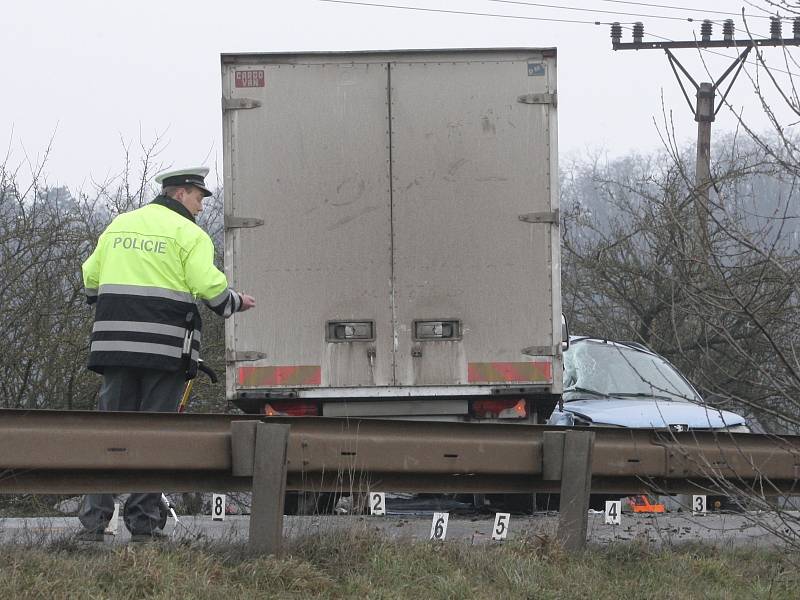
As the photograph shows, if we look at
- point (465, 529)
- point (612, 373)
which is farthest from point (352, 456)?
point (612, 373)

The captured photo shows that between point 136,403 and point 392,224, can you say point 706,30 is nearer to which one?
point 392,224

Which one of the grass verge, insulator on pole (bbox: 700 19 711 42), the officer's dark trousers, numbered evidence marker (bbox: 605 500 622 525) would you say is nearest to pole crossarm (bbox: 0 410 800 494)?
the grass verge

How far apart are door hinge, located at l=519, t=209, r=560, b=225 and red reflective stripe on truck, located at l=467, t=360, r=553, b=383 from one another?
1007 millimetres

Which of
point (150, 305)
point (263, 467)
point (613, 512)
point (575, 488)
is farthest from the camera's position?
point (613, 512)

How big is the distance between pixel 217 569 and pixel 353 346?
3970 mm

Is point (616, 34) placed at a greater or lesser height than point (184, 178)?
greater

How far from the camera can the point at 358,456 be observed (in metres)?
6.28

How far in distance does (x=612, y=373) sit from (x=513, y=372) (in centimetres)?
306

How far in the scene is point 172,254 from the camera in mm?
6938

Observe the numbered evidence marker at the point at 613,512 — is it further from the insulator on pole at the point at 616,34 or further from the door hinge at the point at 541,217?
the insulator on pole at the point at 616,34

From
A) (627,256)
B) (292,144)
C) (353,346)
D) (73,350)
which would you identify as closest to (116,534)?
(353,346)

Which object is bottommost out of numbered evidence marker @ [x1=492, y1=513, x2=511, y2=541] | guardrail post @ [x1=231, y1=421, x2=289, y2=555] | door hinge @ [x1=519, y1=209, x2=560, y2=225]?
numbered evidence marker @ [x1=492, y1=513, x2=511, y2=541]

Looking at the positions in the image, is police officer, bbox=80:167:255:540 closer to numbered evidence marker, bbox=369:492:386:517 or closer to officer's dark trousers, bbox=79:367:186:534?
officer's dark trousers, bbox=79:367:186:534

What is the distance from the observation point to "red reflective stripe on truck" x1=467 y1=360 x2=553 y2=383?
9359 millimetres
